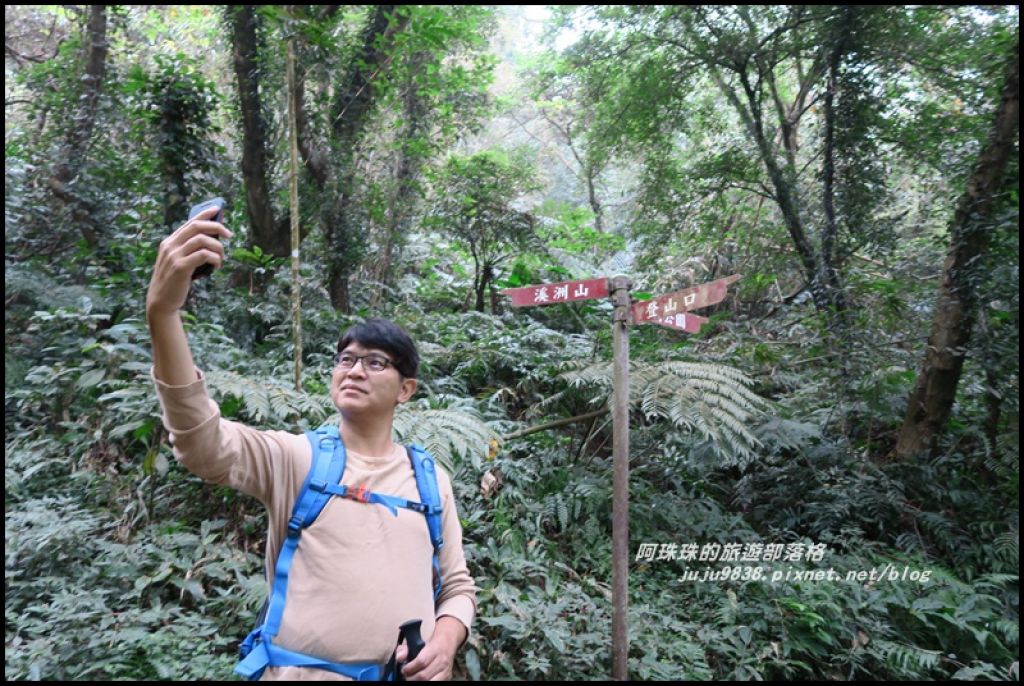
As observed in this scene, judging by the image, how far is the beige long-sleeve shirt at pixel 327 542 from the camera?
4.75 ft

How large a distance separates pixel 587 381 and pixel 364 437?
288 cm

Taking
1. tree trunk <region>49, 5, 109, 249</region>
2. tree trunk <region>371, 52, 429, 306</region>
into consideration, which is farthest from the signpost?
tree trunk <region>371, 52, 429, 306</region>

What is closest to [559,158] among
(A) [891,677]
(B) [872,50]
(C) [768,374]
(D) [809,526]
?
(B) [872,50]

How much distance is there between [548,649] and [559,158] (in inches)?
723

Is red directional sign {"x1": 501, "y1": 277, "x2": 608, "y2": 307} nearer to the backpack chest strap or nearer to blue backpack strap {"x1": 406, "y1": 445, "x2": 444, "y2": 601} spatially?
blue backpack strap {"x1": 406, "y1": 445, "x2": 444, "y2": 601}

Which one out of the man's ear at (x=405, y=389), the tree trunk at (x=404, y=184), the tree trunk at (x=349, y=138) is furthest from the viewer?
the tree trunk at (x=404, y=184)

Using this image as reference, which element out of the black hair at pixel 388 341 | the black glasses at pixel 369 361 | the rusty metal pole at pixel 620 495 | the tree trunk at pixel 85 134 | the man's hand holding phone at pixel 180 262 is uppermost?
the tree trunk at pixel 85 134

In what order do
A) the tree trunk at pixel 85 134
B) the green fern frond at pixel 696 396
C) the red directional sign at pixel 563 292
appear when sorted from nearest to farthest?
the red directional sign at pixel 563 292
the green fern frond at pixel 696 396
the tree trunk at pixel 85 134

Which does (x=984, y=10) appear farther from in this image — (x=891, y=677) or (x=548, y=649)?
(x=548, y=649)

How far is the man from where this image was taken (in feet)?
4.53

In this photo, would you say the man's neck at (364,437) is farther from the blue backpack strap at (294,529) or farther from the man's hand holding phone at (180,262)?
the man's hand holding phone at (180,262)

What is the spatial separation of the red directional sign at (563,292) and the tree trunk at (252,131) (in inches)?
195

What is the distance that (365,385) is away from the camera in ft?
6.04

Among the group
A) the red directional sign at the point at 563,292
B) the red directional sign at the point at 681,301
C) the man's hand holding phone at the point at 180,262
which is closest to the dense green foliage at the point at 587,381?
the red directional sign at the point at 681,301
